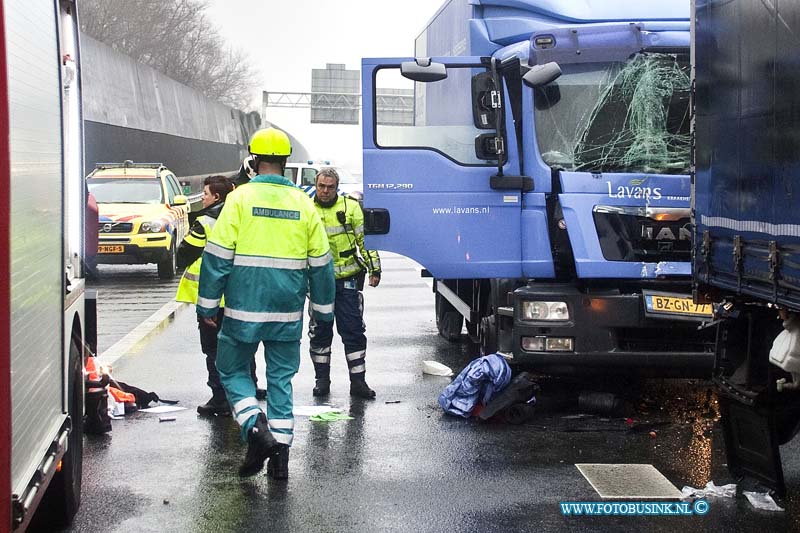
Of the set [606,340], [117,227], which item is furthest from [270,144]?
[117,227]

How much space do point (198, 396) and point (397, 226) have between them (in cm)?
210

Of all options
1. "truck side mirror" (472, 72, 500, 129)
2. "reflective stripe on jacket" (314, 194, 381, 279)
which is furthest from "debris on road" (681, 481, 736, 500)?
"reflective stripe on jacket" (314, 194, 381, 279)

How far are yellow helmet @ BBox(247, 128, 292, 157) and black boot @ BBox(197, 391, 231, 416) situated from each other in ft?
7.83

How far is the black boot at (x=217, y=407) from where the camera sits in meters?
8.72

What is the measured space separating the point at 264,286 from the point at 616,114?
3357mm

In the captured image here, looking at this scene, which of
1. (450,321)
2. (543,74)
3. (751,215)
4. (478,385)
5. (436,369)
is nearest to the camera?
(751,215)

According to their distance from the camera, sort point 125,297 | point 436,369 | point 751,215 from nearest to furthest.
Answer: point 751,215, point 436,369, point 125,297

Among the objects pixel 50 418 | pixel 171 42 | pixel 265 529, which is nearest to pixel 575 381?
pixel 265 529

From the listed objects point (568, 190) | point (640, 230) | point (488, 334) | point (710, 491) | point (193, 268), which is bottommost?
point (710, 491)

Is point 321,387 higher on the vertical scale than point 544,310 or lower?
lower

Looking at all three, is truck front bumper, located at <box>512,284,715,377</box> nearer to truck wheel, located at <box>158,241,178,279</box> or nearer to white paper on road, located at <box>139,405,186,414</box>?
white paper on road, located at <box>139,405,186,414</box>

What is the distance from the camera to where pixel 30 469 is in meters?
3.84

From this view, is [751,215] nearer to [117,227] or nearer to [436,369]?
[436,369]

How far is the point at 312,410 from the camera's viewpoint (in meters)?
8.84
